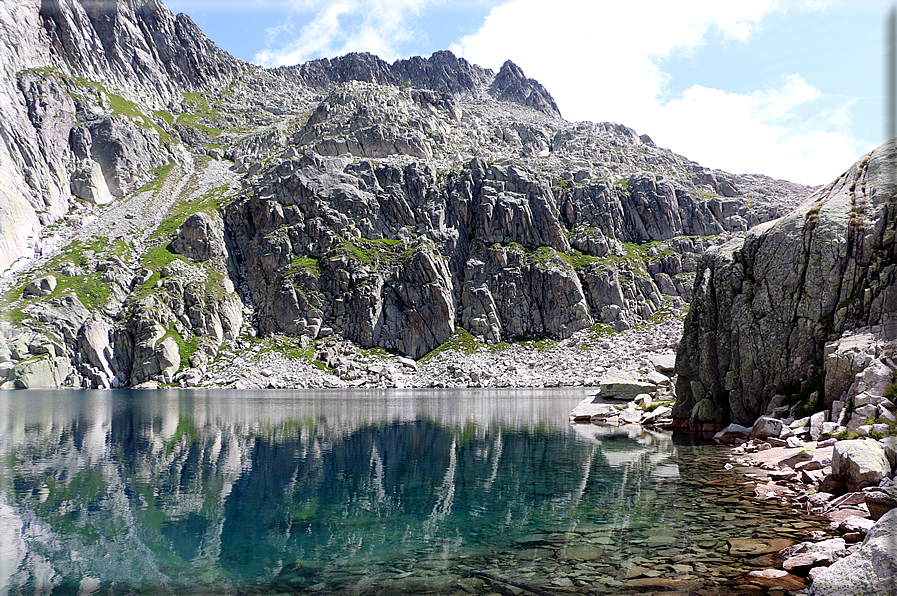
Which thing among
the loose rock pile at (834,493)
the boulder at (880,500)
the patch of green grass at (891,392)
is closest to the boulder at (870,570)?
the loose rock pile at (834,493)

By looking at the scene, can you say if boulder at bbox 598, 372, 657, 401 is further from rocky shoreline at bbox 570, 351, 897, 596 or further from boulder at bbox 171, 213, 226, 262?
boulder at bbox 171, 213, 226, 262

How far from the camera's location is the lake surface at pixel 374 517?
16203 millimetres

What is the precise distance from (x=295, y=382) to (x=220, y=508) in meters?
146

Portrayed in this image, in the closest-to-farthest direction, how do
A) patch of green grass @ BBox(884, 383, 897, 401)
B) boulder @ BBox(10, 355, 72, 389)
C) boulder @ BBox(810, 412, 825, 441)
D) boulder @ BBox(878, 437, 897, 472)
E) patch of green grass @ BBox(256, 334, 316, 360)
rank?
1. boulder @ BBox(878, 437, 897, 472)
2. patch of green grass @ BBox(884, 383, 897, 401)
3. boulder @ BBox(810, 412, 825, 441)
4. boulder @ BBox(10, 355, 72, 389)
5. patch of green grass @ BBox(256, 334, 316, 360)

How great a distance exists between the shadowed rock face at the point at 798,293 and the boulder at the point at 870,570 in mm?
23001

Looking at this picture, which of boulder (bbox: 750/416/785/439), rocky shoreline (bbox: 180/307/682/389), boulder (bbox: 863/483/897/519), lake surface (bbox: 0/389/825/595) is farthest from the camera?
rocky shoreline (bbox: 180/307/682/389)

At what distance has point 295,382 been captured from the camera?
16475 cm

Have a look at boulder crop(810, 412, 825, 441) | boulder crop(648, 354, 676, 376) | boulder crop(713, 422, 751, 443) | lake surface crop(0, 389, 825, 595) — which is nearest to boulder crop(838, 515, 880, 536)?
lake surface crop(0, 389, 825, 595)

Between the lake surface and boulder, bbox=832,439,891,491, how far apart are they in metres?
3.39

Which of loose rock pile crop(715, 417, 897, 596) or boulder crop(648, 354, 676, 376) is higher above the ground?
boulder crop(648, 354, 676, 376)

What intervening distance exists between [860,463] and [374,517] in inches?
813

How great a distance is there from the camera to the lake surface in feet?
53.2

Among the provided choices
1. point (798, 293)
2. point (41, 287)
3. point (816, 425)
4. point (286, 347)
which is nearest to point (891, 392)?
point (816, 425)

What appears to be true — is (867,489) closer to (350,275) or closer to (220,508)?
(220,508)
